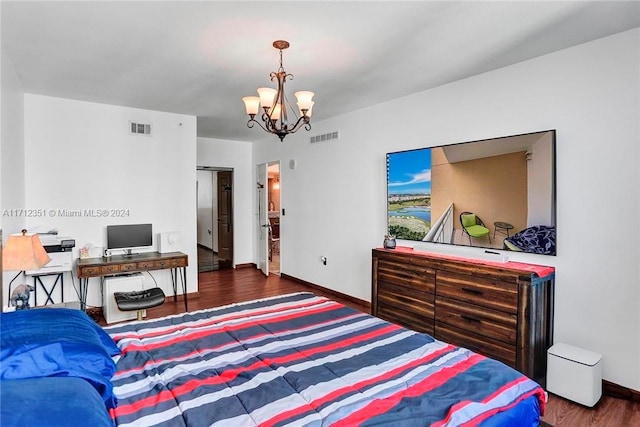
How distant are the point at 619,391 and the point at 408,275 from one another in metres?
1.80

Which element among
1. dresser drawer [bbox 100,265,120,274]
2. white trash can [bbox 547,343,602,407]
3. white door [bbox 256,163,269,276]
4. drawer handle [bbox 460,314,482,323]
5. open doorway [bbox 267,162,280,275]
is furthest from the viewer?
open doorway [bbox 267,162,280,275]

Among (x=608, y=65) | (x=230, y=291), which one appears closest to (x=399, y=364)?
(x=608, y=65)

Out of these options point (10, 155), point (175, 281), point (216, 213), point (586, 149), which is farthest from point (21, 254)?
point (216, 213)

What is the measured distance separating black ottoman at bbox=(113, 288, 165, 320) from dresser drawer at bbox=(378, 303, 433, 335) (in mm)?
2465

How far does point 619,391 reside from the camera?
8.64 ft

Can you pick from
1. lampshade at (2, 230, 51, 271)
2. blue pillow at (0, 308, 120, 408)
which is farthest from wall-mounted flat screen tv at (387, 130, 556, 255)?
lampshade at (2, 230, 51, 271)

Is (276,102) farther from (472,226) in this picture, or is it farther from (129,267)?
(129,267)

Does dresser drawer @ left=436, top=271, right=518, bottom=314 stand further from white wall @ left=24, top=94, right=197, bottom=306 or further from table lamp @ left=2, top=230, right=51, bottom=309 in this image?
white wall @ left=24, top=94, right=197, bottom=306

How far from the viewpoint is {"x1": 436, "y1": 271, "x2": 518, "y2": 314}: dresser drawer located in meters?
2.86

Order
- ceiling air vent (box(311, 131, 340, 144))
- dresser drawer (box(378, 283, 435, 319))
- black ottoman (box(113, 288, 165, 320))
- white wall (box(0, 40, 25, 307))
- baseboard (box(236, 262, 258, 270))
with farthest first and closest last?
baseboard (box(236, 262, 258, 270)) → ceiling air vent (box(311, 131, 340, 144)) → black ottoman (box(113, 288, 165, 320)) → dresser drawer (box(378, 283, 435, 319)) → white wall (box(0, 40, 25, 307))

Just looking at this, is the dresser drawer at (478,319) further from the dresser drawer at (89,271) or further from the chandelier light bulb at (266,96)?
→ the dresser drawer at (89,271)

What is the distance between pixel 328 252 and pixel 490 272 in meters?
2.78

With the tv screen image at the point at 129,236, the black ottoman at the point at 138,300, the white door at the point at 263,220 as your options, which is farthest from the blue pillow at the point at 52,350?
the white door at the point at 263,220

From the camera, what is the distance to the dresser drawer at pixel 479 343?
2861 millimetres
